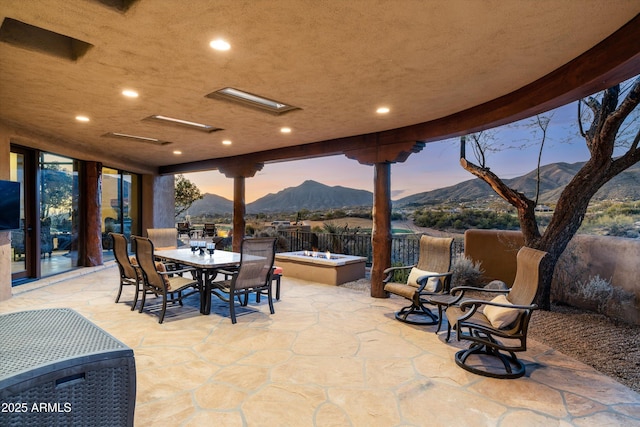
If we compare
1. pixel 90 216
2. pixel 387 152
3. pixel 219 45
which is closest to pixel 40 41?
pixel 219 45

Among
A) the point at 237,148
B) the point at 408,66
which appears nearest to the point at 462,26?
the point at 408,66

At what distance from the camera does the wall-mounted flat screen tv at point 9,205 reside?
15.4ft

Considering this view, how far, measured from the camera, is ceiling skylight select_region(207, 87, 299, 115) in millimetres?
3896

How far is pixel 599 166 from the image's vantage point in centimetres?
427

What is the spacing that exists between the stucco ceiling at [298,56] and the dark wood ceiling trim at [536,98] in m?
0.10

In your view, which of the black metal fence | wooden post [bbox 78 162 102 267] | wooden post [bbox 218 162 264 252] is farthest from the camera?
the black metal fence

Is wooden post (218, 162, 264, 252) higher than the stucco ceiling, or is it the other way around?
the stucco ceiling

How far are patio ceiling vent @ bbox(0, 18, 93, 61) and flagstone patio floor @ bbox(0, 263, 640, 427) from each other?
2.71 meters

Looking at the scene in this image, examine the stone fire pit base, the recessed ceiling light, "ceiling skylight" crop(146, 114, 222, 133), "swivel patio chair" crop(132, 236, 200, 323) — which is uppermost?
"ceiling skylight" crop(146, 114, 222, 133)

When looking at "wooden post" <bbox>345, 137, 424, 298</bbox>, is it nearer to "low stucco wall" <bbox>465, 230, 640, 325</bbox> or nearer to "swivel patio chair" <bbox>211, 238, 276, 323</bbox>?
"swivel patio chair" <bbox>211, 238, 276, 323</bbox>

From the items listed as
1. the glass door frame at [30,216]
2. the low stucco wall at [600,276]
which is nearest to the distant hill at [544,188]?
the low stucco wall at [600,276]

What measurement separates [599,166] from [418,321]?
2.97 meters

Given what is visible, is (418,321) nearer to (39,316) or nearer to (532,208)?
(532,208)

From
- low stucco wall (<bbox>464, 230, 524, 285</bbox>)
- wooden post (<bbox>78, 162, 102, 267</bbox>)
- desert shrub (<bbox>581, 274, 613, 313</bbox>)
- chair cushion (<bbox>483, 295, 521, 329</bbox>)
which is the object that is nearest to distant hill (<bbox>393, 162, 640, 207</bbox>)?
low stucco wall (<bbox>464, 230, 524, 285</bbox>)
